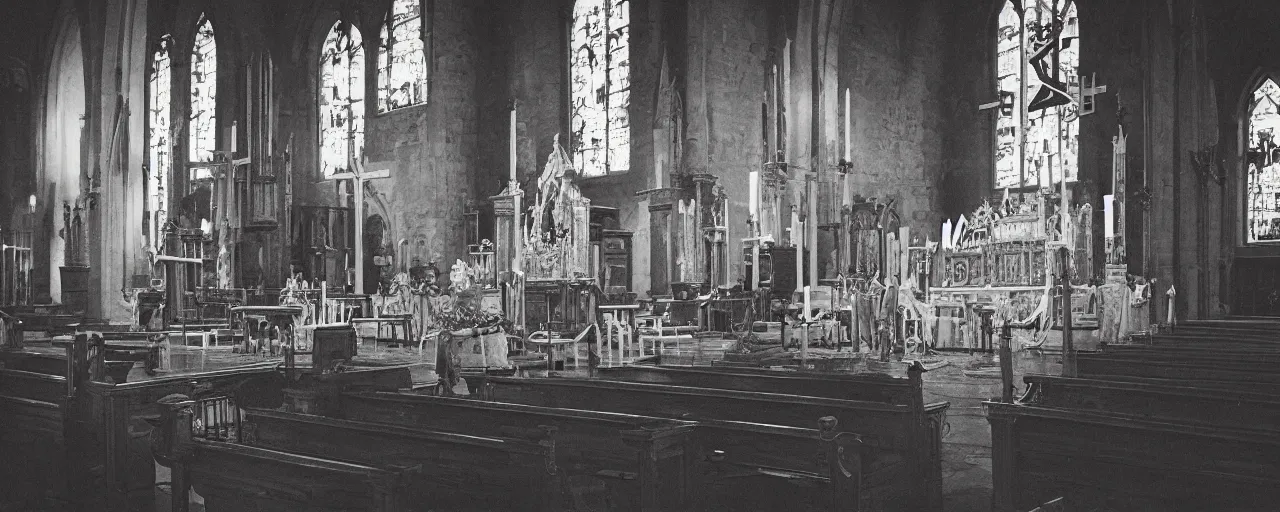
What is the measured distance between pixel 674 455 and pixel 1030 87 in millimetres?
18684

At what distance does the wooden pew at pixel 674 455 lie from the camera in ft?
13.0

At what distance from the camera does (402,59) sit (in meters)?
24.1

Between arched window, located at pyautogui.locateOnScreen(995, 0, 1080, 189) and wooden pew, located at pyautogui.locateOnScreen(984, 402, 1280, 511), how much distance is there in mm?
15163

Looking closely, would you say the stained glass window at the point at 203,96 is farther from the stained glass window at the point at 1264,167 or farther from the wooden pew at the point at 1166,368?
the stained glass window at the point at 1264,167

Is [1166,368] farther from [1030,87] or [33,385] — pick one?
[1030,87]

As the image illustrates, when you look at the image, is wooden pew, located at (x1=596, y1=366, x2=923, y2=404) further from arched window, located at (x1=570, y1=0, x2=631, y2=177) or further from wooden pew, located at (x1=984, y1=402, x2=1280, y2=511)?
arched window, located at (x1=570, y1=0, x2=631, y2=177)

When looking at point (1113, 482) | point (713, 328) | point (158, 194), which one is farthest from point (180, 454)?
point (158, 194)

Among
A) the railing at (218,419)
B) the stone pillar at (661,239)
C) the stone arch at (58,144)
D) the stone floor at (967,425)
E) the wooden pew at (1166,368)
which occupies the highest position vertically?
the stone arch at (58,144)

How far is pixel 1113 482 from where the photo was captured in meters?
4.23

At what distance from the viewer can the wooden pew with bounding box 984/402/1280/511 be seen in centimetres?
372

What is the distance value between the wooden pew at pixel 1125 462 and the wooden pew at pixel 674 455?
979mm

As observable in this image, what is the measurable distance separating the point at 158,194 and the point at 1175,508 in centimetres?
2854

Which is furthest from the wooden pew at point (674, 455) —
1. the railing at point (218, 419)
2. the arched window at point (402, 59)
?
the arched window at point (402, 59)

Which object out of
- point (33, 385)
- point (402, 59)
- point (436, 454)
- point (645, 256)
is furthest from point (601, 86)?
point (436, 454)
